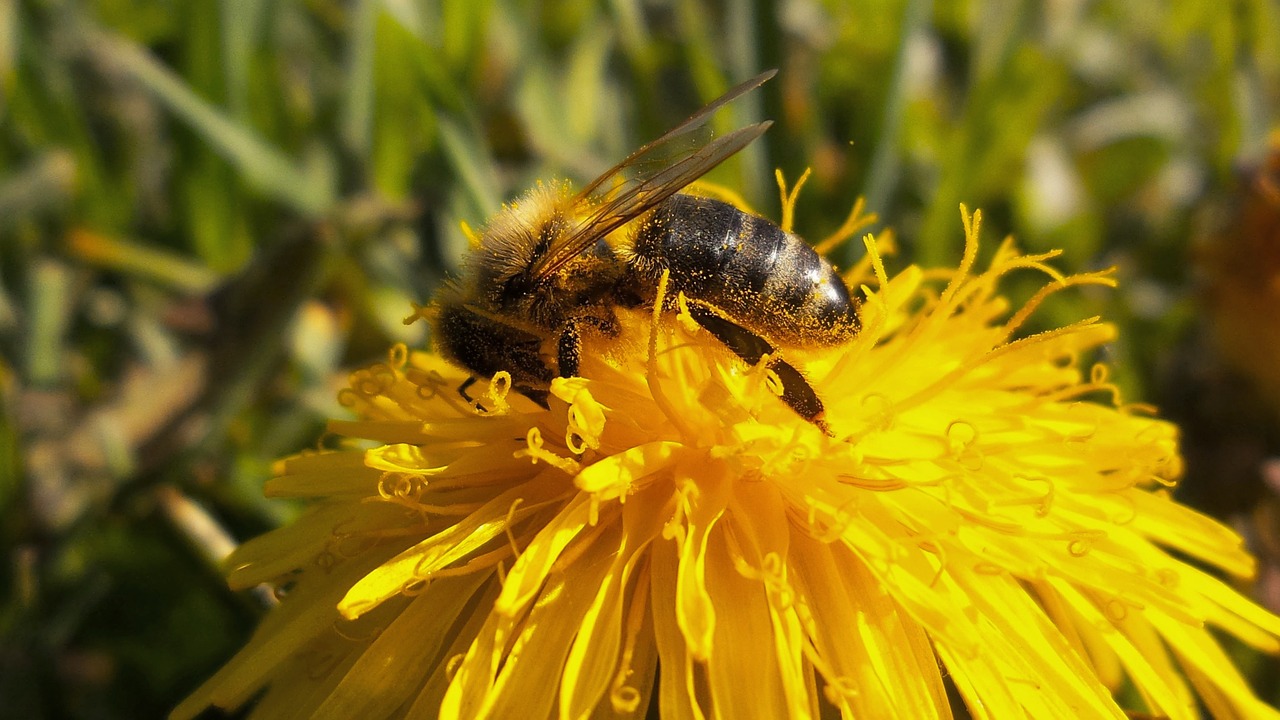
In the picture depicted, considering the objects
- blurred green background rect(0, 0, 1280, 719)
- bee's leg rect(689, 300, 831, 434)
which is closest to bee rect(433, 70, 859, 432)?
bee's leg rect(689, 300, 831, 434)

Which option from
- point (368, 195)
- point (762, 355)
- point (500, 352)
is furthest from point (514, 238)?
point (368, 195)

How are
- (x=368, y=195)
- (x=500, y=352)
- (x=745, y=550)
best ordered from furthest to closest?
(x=368, y=195), (x=500, y=352), (x=745, y=550)

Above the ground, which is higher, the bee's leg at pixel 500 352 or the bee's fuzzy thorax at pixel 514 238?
the bee's fuzzy thorax at pixel 514 238

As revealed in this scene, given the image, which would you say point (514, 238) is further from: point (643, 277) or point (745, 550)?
point (745, 550)

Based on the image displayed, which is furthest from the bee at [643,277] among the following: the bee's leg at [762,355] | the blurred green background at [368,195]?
the blurred green background at [368,195]

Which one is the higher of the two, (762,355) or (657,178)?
Result: (657,178)

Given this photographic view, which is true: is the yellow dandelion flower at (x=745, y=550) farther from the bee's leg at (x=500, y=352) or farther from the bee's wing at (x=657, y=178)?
the bee's wing at (x=657, y=178)

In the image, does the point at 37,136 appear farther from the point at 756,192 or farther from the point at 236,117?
the point at 756,192
